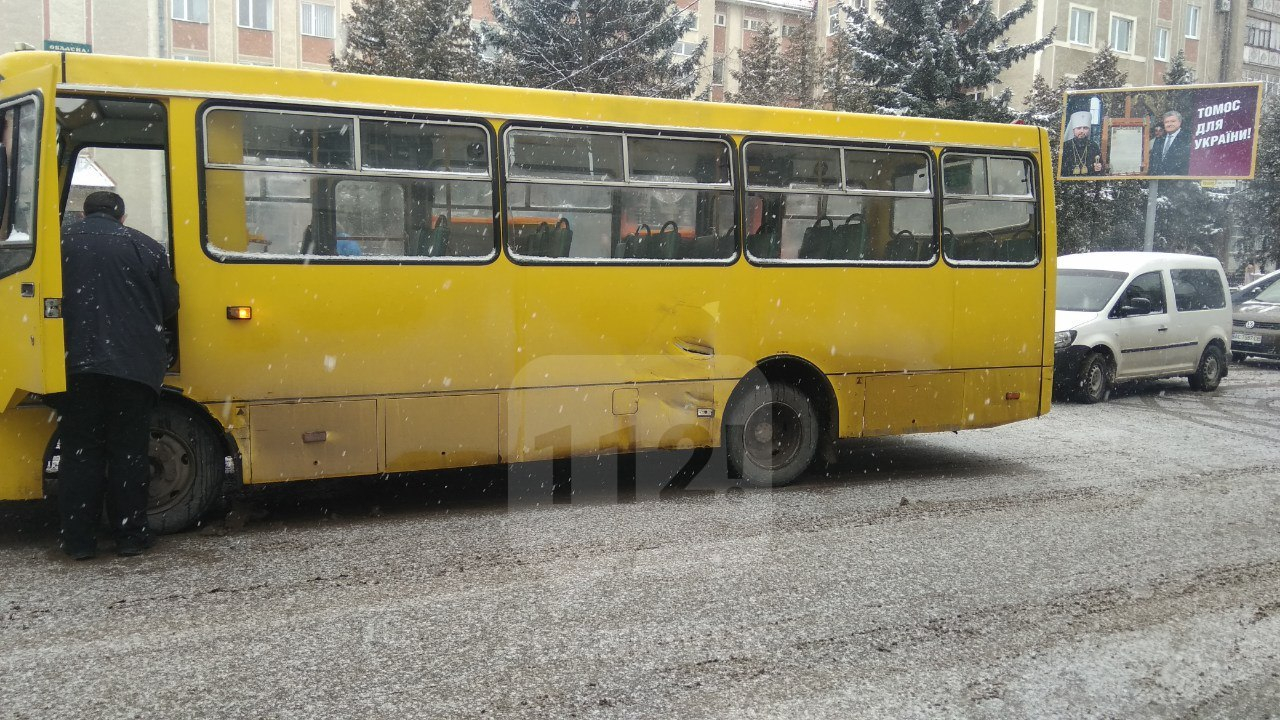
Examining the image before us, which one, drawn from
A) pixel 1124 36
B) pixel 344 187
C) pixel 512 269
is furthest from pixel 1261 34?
pixel 344 187

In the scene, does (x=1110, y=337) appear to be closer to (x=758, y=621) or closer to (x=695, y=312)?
(x=695, y=312)

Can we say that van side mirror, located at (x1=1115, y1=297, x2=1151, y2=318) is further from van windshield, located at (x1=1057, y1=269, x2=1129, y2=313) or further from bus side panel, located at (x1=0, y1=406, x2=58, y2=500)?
bus side panel, located at (x1=0, y1=406, x2=58, y2=500)

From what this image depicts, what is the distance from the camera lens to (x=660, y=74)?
2728cm

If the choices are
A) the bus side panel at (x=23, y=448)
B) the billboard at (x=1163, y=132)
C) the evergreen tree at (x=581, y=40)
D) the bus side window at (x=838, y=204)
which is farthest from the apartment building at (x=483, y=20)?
the bus side panel at (x=23, y=448)

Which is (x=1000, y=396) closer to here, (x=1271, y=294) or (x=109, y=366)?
(x=109, y=366)

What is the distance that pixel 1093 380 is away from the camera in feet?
44.4

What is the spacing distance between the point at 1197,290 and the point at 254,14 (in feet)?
108

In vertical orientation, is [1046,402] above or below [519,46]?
below

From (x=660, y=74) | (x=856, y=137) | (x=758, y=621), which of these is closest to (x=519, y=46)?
(x=660, y=74)

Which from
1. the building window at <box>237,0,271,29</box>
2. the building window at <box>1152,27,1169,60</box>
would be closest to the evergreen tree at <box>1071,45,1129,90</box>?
the building window at <box>1152,27,1169,60</box>

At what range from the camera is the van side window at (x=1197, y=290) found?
1467cm

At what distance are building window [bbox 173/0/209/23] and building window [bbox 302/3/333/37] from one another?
3.50 m

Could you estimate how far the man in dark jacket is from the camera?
Answer: 5.48 m

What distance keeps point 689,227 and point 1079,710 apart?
4.53m
